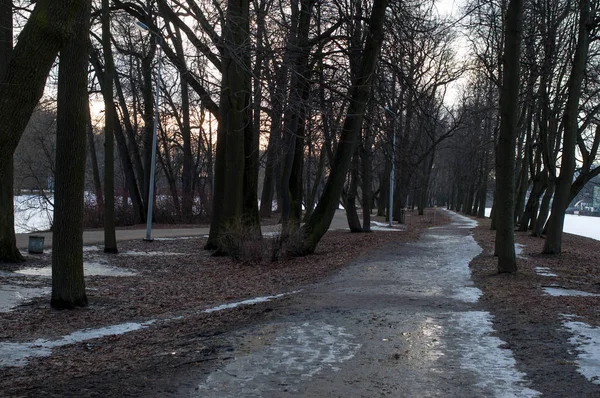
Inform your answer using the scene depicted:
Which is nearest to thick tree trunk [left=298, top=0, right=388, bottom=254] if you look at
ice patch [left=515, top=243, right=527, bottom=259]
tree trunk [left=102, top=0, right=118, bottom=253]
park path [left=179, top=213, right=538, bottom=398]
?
ice patch [left=515, top=243, right=527, bottom=259]

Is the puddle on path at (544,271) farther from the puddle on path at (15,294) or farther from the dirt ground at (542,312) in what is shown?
the puddle on path at (15,294)

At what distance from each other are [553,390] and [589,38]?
483 inches

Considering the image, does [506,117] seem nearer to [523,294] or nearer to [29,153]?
[523,294]

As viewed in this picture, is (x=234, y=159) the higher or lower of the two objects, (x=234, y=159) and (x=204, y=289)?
the higher

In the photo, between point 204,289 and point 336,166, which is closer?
point 204,289

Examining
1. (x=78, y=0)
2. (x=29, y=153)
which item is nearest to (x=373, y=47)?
(x=78, y=0)

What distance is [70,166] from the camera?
858 centimetres

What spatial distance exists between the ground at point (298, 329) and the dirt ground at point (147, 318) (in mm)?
23

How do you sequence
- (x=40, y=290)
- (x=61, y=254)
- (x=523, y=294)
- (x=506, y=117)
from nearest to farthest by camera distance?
(x=61, y=254) < (x=523, y=294) < (x=40, y=290) < (x=506, y=117)

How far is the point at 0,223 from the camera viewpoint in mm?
12711

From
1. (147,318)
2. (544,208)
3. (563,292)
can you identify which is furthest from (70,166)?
(544,208)

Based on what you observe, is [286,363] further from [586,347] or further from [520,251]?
[520,251]

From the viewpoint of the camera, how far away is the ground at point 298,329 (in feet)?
16.1

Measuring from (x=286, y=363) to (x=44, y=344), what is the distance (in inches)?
119
